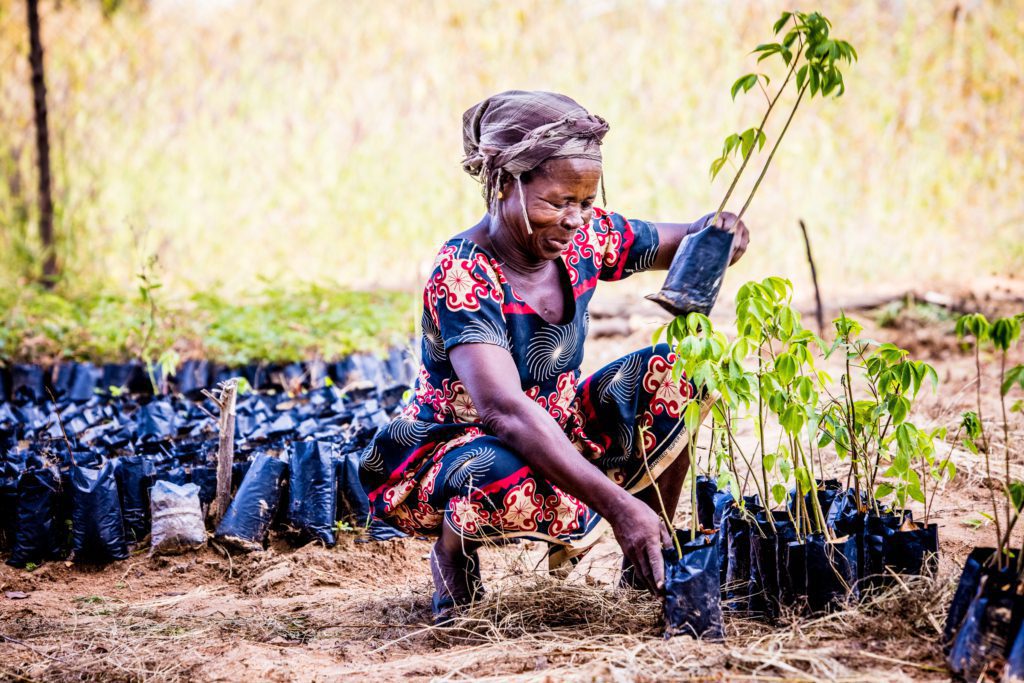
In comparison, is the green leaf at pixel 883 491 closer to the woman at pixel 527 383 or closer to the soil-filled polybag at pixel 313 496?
the woman at pixel 527 383

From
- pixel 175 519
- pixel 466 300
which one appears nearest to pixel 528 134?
pixel 466 300

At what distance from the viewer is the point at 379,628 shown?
2.26 m

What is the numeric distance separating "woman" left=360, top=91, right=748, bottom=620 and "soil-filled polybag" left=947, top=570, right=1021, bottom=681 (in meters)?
0.53

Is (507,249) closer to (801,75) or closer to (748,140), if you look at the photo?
(748,140)

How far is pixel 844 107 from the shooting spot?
7.76 meters

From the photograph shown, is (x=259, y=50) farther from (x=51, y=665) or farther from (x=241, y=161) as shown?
(x=51, y=665)

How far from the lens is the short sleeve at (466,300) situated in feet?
6.53

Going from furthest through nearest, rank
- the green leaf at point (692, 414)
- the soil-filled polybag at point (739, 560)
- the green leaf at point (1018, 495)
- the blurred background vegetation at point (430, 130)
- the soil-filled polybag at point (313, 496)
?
the blurred background vegetation at point (430, 130)
the soil-filled polybag at point (313, 496)
the soil-filled polybag at point (739, 560)
the green leaf at point (692, 414)
the green leaf at point (1018, 495)

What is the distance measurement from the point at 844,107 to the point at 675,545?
6913 millimetres

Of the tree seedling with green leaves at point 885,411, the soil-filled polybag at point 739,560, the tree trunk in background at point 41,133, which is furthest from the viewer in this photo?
the tree trunk in background at point 41,133

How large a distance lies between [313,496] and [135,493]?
0.59m

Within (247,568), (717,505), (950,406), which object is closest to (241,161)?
(247,568)

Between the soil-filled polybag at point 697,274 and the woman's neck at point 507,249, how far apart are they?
0.39 metres

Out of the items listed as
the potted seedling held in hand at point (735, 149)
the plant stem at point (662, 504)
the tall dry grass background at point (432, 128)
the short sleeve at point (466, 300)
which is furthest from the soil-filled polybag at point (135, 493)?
the tall dry grass background at point (432, 128)
